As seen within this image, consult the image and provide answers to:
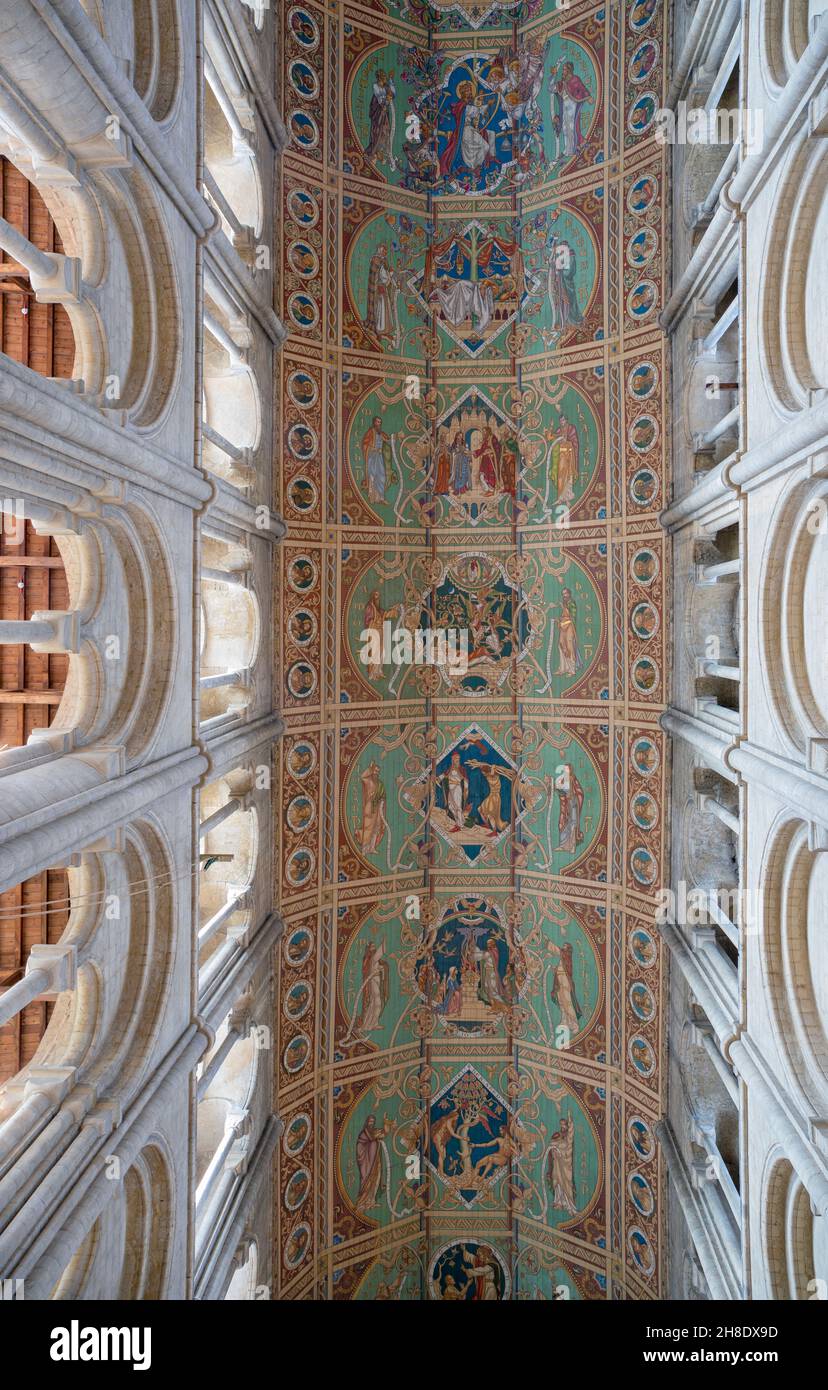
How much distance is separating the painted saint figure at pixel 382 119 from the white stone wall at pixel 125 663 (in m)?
3.00

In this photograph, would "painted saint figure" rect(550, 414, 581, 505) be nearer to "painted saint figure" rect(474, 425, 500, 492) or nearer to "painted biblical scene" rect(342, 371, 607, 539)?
"painted biblical scene" rect(342, 371, 607, 539)

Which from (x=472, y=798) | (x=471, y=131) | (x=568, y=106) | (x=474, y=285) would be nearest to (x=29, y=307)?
(x=474, y=285)

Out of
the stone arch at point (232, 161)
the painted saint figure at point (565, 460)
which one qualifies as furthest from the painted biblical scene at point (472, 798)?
the stone arch at point (232, 161)

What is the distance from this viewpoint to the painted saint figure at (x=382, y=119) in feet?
42.4

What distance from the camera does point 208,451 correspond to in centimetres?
1064

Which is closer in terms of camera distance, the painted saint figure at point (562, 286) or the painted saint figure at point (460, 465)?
the painted saint figure at point (562, 286)

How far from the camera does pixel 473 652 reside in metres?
13.7

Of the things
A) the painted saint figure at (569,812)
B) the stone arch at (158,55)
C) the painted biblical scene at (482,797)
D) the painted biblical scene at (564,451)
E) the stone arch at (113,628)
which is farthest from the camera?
the painted biblical scene at (482,797)

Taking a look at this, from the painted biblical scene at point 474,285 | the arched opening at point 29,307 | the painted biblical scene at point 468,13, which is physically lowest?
the arched opening at point 29,307

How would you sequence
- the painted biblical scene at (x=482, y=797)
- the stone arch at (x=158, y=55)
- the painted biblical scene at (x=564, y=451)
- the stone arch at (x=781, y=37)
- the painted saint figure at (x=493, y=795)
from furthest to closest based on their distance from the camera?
the painted saint figure at (x=493, y=795)
the painted biblical scene at (x=482, y=797)
the painted biblical scene at (x=564, y=451)
the stone arch at (x=158, y=55)
the stone arch at (x=781, y=37)

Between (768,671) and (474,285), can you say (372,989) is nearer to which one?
(768,671)

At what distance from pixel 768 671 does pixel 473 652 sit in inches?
261

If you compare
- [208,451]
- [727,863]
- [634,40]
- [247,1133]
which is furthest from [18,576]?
[634,40]

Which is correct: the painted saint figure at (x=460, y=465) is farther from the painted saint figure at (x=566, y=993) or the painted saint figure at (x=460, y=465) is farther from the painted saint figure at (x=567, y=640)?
the painted saint figure at (x=566, y=993)
